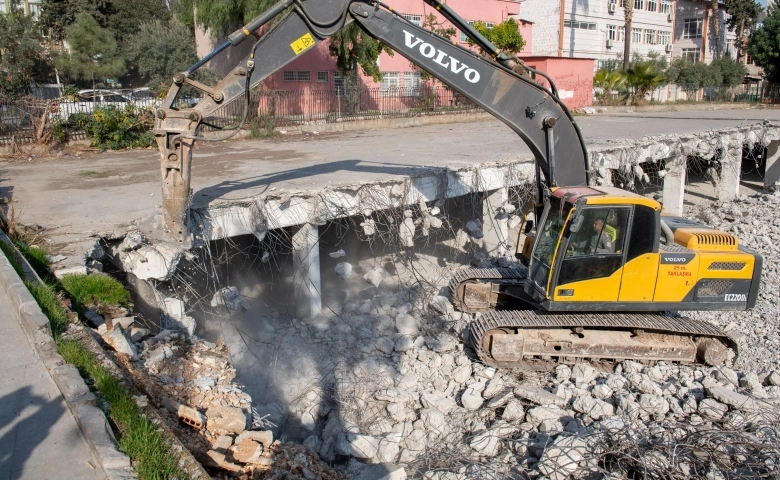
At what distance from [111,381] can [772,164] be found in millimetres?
19647

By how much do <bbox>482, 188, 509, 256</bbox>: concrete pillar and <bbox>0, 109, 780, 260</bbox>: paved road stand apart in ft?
2.36

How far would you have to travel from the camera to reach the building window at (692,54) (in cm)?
4744

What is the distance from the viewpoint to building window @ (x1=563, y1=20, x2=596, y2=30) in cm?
3891

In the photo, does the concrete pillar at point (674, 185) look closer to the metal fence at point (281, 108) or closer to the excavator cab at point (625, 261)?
the metal fence at point (281, 108)

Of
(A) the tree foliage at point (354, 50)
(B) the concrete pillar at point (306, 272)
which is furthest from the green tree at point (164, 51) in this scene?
(B) the concrete pillar at point (306, 272)

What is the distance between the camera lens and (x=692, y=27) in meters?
47.7

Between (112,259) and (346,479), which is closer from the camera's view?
(346,479)

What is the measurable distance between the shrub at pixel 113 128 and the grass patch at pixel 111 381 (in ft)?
31.7

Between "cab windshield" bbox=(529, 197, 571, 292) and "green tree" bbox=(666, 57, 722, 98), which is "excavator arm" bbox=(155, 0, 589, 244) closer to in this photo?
"cab windshield" bbox=(529, 197, 571, 292)

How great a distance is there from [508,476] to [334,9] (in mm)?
4984

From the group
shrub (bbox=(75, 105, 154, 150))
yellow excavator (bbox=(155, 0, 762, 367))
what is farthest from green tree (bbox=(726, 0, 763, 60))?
yellow excavator (bbox=(155, 0, 762, 367))

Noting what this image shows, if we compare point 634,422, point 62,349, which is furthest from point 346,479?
point 634,422

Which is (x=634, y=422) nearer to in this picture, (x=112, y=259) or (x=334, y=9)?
(x=334, y=9)

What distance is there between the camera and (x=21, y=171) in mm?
12828
